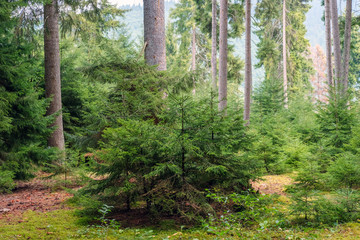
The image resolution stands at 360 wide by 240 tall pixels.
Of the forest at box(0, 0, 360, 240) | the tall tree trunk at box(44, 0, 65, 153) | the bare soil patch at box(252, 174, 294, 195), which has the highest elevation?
the tall tree trunk at box(44, 0, 65, 153)

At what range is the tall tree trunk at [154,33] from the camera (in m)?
7.81

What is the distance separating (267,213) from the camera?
491cm

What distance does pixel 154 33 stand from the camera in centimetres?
786

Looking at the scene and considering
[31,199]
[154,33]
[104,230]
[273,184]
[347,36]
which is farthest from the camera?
[347,36]

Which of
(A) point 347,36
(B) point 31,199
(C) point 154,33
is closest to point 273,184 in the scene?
(C) point 154,33

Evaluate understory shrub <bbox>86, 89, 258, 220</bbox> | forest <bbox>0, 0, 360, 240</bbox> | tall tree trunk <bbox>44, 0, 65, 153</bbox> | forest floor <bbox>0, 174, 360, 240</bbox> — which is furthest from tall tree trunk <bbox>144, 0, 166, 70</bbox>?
forest floor <bbox>0, 174, 360, 240</bbox>

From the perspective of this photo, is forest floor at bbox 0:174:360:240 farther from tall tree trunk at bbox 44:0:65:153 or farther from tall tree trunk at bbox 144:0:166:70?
tall tree trunk at bbox 44:0:65:153

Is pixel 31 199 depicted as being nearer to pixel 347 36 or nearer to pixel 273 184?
pixel 273 184

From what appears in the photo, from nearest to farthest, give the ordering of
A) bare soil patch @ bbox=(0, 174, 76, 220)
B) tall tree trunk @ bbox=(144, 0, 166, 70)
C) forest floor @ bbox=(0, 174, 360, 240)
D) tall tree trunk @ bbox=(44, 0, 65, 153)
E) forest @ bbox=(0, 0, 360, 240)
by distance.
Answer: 1. forest floor @ bbox=(0, 174, 360, 240)
2. forest @ bbox=(0, 0, 360, 240)
3. bare soil patch @ bbox=(0, 174, 76, 220)
4. tall tree trunk @ bbox=(144, 0, 166, 70)
5. tall tree trunk @ bbox=(44, 0, 65, 153)

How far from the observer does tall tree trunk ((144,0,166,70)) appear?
25.6 feet

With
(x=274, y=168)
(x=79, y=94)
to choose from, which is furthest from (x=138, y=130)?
(x=79, y=94)

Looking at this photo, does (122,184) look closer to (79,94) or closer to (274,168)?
(274,168)

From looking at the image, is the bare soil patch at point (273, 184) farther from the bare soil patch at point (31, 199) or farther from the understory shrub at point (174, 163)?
the bare soil patch at point (31, 199)

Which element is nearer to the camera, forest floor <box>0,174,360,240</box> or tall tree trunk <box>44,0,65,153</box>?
forest floor <box>0,174,360,240</box>
